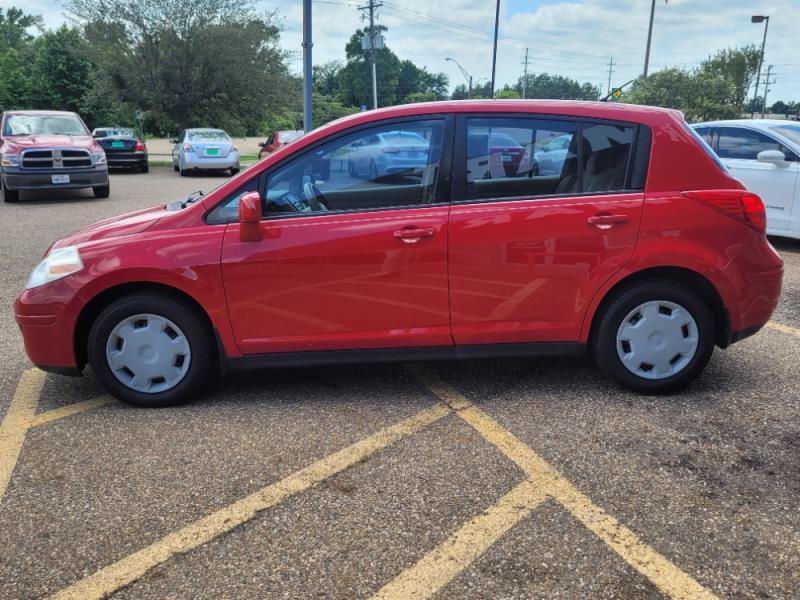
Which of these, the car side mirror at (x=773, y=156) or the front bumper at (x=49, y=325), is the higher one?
the car side mirror at (x=773, y=156)

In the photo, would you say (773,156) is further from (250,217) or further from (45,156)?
(45,156)

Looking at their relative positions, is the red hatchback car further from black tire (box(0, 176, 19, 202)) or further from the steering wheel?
black tire (box(0, 176, 19, 202))

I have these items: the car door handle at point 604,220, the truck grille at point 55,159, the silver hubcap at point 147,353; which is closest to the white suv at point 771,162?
the car door handle at point 604,220

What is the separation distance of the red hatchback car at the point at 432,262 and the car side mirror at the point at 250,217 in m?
0.01

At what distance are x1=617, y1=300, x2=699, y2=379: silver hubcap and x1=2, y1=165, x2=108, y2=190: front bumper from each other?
12675 mm

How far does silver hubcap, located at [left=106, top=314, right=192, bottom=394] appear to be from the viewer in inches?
147

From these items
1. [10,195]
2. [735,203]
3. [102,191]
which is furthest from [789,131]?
[10,195]

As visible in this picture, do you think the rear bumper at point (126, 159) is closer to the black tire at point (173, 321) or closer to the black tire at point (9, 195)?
the black tire at point (9, 195)

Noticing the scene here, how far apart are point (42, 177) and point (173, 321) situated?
11.4 metres

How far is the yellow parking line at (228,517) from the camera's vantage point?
2.36 metres

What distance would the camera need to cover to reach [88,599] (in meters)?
2.28

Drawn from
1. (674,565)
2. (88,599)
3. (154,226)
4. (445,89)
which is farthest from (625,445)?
(445,89)

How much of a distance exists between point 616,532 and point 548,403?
4.21 feet

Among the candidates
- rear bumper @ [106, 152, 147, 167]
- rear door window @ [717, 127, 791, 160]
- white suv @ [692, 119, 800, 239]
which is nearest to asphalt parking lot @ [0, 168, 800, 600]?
white suv @ [692, 119, 800, 239]
